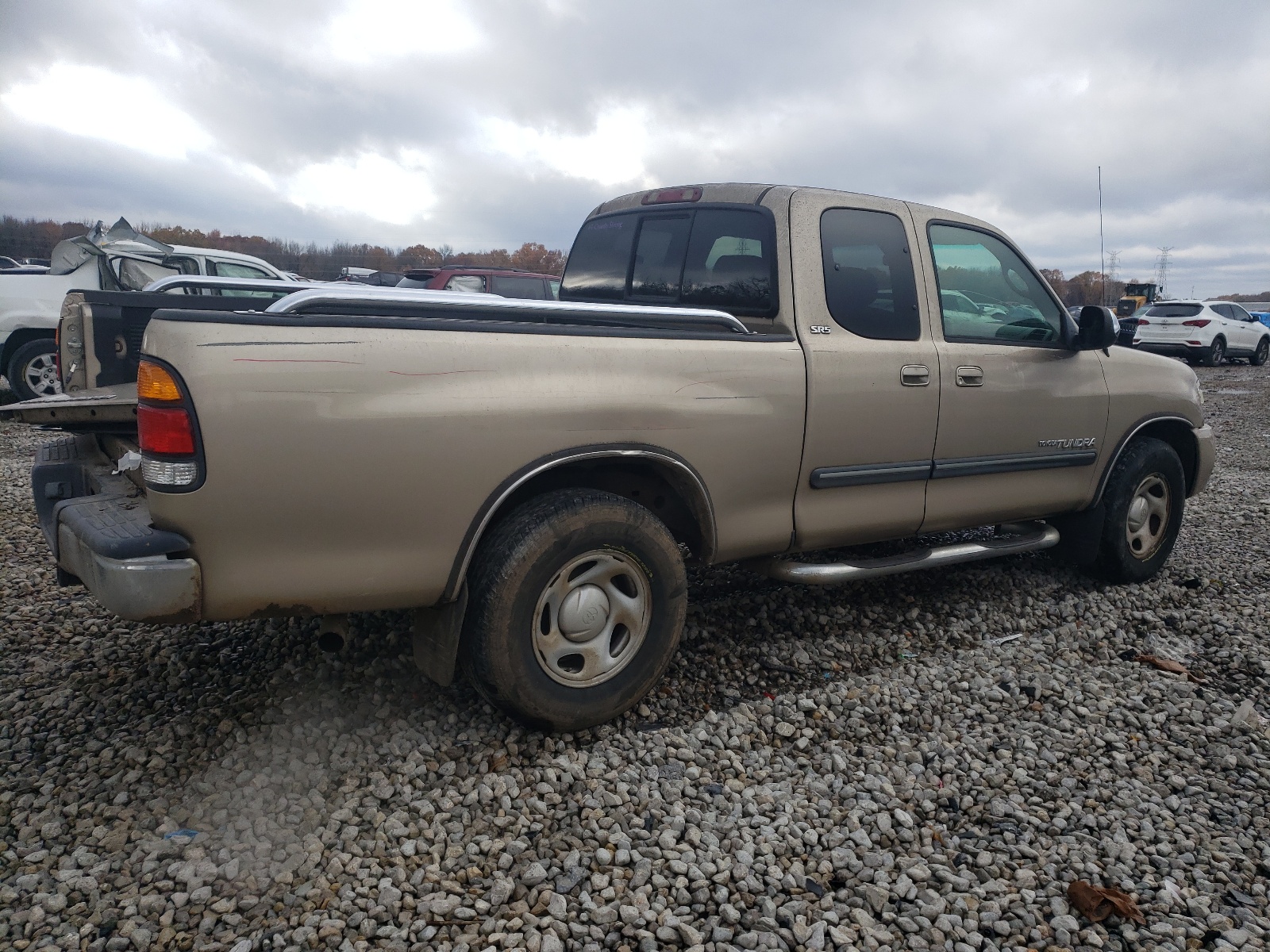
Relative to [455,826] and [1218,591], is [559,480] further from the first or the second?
[1218,591]

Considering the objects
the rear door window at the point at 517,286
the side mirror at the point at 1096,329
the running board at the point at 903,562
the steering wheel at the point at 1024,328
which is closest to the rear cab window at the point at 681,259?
the running board at the point at 903,562

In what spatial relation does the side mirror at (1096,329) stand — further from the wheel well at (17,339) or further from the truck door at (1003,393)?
the wheel well at (17,339)

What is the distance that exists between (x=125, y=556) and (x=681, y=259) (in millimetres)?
2611

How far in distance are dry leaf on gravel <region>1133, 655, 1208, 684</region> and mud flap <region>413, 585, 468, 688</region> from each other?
Answer: 3063 mm

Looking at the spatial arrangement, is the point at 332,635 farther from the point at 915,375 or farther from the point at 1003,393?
the point at 1003,393

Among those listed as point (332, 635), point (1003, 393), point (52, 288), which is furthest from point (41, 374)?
point (1003, 393)

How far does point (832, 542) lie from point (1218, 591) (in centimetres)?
264

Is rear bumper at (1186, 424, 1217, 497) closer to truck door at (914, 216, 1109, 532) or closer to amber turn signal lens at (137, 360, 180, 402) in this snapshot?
truck door at (914, 216, 1109, 532)

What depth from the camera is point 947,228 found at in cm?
434

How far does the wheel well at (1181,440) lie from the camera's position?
Answer: 5160mm

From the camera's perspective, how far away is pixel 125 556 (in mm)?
2471

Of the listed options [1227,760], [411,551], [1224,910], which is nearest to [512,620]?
[411,551]

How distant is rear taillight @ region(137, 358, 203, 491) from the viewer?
243 cm

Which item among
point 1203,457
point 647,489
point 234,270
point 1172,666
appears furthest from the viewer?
point 234,270
